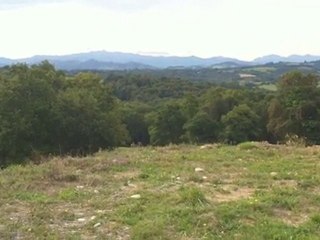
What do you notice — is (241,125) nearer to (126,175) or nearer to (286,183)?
(126,175)

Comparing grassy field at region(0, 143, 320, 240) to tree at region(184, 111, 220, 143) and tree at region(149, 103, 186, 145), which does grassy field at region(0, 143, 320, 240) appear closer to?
tree at region(184, 111, 220, 143)

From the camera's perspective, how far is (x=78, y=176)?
10188mm

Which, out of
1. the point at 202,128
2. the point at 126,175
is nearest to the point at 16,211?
the point at 126,175

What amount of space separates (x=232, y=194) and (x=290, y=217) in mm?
1482

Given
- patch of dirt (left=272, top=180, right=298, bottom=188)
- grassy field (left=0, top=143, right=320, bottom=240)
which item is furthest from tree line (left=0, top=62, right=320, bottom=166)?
patch of dirt (left=272, top=180, right=298, bottom=188)

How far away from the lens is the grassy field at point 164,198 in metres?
6.68

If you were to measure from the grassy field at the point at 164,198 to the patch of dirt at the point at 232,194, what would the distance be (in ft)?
0.06

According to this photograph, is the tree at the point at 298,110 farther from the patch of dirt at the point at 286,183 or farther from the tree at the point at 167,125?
the patch of dirt at the point at 286,183

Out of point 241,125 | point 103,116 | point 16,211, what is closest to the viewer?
point 16,211

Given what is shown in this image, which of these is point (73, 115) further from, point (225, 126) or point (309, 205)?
point (309, 205)

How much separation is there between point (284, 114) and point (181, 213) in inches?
1520

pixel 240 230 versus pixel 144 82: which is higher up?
pixel 240 230

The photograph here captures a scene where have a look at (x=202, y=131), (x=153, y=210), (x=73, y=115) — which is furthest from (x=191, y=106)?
(x=153, y=210)

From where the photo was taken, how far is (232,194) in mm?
8641
